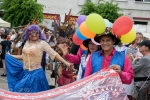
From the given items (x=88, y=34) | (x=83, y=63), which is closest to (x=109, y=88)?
(x=88, y=34)

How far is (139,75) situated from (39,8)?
861 inches

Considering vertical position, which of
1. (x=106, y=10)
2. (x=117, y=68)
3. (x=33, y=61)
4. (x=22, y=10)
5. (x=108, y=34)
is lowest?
(x=22, y=10)

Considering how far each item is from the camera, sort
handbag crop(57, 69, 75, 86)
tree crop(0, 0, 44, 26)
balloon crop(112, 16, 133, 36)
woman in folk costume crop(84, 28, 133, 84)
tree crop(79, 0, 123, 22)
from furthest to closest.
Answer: tree crop(79, 0, 123, 22)
tree crop(0, 0, 44, 26)
handbag crop(57, 69, 75, 86)
balloon crop(112, 16, 133, 36)
woman in folk costume crop(84, 28, 133, 84)

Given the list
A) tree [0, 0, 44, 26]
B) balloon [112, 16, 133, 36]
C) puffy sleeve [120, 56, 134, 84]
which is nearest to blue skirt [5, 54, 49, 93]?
balloon [112, 16, 133, 36]

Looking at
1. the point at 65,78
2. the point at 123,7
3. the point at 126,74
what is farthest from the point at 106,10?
the point at 126,74

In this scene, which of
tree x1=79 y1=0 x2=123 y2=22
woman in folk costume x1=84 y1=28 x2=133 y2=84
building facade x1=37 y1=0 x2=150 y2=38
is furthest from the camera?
building facade x1=37 y1=0 x2=150 y2=38

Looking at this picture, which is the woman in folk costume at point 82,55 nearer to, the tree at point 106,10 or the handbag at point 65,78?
the handbag at point 65,78

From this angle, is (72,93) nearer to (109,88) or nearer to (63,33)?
(109,88)

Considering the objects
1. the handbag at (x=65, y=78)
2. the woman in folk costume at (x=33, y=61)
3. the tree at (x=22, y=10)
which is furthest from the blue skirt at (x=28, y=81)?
the tree at (x=22, y=10)

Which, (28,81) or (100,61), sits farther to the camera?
(28,81)

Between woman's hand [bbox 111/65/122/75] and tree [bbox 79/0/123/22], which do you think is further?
tree [bbox 79/0/123/22]

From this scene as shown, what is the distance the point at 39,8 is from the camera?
1069 inches

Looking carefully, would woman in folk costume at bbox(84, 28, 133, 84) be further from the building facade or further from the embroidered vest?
the building facade

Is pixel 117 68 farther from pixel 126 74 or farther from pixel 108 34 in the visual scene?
pixel 108 34
